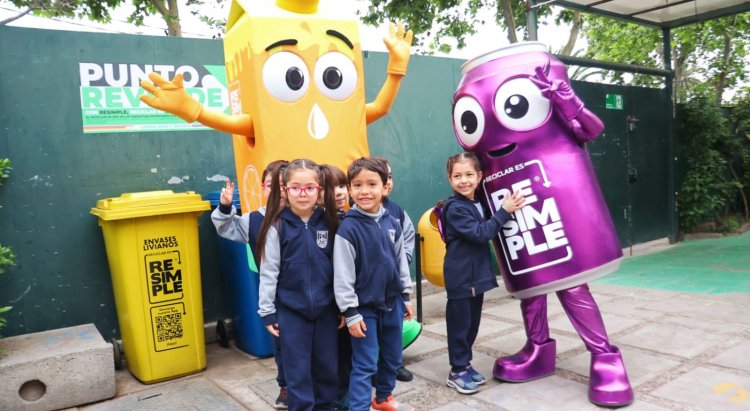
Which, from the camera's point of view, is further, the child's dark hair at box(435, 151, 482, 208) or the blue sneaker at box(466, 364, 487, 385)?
the blue sneaker at box(466, 364, 487, 385)

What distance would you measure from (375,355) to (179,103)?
5.68 feet

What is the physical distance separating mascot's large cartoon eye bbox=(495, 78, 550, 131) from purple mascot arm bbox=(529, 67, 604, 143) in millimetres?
40

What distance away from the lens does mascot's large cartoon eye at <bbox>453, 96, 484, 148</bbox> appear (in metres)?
3.24

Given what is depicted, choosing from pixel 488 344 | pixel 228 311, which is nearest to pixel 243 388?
pixel 228 311

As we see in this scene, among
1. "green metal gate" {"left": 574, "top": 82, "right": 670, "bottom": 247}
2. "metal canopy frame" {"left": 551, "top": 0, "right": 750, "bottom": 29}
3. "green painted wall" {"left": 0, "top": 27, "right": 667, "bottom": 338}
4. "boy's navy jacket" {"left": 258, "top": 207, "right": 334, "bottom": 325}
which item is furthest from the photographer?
"green metal gate" {"left": 574, "top": 82, "right": 670, "bottom": 247}

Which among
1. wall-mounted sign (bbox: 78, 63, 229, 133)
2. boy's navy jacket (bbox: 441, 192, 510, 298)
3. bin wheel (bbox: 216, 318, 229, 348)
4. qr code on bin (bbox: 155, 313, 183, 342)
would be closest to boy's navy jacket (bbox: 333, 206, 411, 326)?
boy's navy jacket (bbox: 441, 192, 510, 298)

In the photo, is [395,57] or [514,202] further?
[395,57]

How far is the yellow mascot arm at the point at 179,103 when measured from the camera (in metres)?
3.09

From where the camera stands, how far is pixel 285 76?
342cm

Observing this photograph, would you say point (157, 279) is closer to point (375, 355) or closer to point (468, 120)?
point (375, 355)

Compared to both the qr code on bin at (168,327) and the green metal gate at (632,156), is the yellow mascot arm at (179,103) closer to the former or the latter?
the qr code on bin at (168,327)

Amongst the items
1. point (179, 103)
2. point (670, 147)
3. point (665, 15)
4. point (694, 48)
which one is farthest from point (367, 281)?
point (694, 48)

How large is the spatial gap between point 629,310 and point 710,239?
4.65m

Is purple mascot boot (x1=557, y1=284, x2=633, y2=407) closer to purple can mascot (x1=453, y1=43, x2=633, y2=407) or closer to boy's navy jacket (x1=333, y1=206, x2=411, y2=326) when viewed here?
purple can mascot (x1=453, y1=43, x2=633, y2=407)
